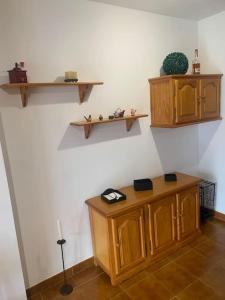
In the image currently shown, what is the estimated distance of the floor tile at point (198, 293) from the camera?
199cm

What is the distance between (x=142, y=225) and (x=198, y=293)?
2.31 feet

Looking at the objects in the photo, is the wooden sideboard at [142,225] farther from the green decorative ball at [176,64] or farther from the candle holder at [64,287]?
the green decorative ball at [176,64]

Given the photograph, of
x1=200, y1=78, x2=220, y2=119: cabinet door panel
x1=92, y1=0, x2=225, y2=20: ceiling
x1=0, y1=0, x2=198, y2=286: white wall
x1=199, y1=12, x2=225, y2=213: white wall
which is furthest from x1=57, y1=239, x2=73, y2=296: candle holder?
x1=92, y1=0, x2=225, y2=20: ceiling

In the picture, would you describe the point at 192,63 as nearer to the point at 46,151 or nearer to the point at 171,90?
the point at 171,90

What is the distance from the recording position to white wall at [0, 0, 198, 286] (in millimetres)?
1977

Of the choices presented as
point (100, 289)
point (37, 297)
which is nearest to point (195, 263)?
point (100, 289)

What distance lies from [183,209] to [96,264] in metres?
1.08

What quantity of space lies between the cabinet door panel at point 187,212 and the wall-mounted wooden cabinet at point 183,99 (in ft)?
2.51

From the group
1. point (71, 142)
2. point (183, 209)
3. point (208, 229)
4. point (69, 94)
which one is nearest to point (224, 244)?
point (208, 229)

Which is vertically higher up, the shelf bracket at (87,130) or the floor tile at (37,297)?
the shelf bracket at (87,130)

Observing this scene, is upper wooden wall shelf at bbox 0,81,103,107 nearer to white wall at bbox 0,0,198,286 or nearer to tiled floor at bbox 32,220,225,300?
white wall at bbox 0,0,198,286

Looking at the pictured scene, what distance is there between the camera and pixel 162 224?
247cm

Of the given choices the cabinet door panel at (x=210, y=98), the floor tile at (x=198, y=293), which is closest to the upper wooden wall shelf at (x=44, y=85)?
the cabinet door panel at (x=210, y=98)

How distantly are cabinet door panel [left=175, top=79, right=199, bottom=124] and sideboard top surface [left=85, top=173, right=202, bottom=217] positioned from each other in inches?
26.3
